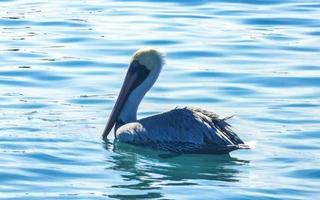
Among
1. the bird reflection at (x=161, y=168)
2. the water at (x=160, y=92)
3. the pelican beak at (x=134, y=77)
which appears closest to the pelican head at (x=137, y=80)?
the pelican beak at (x=134, y=77)

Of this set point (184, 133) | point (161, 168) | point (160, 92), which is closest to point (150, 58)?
point (160, 92)

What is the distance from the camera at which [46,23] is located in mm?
16781

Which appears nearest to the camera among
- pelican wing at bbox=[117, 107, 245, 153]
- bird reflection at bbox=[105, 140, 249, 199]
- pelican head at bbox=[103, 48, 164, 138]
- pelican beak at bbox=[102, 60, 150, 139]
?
bird reflection at bbox=[105, 140, 249, 199]

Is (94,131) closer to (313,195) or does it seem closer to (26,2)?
(313,195)

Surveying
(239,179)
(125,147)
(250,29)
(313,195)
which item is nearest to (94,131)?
(125,147)

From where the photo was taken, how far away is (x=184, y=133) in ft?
36.3

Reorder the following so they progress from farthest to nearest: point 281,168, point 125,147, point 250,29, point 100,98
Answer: point 250,29, point 100,98, point 125,147, point 281,168

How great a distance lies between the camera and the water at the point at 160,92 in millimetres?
9852

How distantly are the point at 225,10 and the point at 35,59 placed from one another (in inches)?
159

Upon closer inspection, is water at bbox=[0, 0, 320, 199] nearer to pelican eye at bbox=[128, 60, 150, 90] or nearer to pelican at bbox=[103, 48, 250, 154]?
pelican at bbox=[103, 48, 250, 154]

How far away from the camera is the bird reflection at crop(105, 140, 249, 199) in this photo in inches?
387

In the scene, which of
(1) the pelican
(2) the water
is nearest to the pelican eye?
(1) the pelican

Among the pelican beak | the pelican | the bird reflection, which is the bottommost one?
the bird reflection

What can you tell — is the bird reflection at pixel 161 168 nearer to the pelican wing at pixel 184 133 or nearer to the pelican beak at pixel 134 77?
the pelican wing at pixel 184 133
